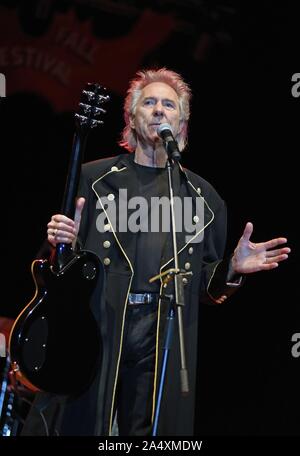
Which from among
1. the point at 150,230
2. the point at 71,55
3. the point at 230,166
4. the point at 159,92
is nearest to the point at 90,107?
the point at 159,92

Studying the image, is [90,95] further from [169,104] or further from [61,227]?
[61,227]

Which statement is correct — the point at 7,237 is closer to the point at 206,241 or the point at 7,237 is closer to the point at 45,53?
the point at 45,53

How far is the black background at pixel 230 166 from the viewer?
4.80 metres

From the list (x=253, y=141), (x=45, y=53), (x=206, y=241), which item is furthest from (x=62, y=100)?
(x=206, y=241)

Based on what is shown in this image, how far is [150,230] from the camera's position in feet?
10.2

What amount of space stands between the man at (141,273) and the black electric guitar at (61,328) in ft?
0.20

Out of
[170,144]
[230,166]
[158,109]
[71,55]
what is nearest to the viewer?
[170,144]

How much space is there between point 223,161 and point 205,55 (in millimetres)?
825

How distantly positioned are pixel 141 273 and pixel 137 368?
1.43 feet

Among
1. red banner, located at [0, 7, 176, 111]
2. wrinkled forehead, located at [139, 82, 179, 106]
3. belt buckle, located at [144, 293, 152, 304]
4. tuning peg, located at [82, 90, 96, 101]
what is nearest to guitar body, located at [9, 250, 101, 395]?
belt buckle, located at [144, 293, 152, 304]

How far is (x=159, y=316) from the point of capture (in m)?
2.91

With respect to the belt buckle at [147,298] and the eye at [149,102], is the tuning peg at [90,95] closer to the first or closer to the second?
the eye at [149,102]

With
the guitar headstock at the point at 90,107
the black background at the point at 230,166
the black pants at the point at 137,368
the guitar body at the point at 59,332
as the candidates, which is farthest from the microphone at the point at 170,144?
the black background at the point at 230,166

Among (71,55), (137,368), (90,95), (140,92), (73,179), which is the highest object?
(71,55)
